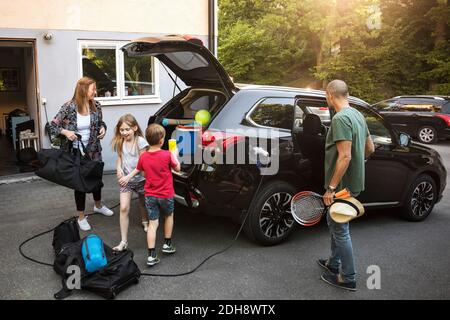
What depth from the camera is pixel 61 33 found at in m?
7.69

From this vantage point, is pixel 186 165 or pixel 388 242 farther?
pixel 388 242

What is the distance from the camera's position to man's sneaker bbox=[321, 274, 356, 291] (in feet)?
12.8

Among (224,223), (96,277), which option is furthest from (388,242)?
(96,277)

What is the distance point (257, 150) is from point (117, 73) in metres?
4.93

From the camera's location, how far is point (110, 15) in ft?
26.5

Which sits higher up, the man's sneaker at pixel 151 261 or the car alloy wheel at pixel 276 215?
the car alloy wheel at pixel 276 215

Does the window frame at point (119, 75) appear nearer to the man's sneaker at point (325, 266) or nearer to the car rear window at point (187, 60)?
the car rear window at point (187, 60)

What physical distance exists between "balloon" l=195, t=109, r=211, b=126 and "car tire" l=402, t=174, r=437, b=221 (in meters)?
2.89

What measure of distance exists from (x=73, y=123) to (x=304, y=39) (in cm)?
2113

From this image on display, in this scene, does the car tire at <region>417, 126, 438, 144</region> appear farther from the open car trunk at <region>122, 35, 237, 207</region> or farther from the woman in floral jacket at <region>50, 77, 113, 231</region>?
the woman in floral jacket at <region>50, 77, 113, 231</region>

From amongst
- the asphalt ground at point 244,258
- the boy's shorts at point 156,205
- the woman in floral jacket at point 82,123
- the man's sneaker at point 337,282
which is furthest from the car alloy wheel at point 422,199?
the woman in floral jacket at point 82,123

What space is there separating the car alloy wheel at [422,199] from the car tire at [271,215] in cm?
202

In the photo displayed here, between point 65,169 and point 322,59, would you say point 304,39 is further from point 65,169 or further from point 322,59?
point 65,169

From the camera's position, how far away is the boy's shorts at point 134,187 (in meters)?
4.64
